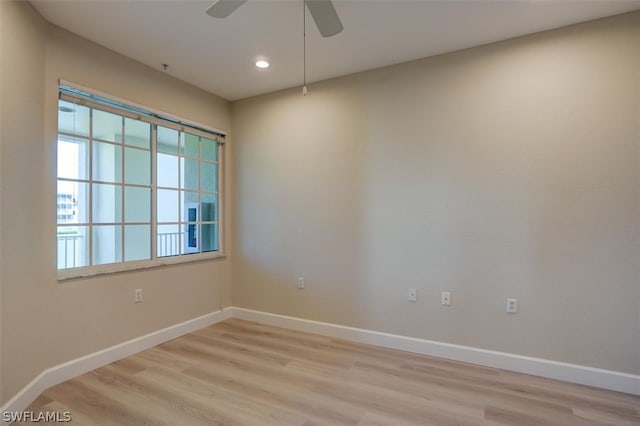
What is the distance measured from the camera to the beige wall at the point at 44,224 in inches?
77.4

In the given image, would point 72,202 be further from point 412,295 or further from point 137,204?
point 412,295

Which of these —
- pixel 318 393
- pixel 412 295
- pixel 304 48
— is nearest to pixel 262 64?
pixel 304 48

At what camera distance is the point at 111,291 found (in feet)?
9.00

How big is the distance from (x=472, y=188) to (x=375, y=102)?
47.6 inches

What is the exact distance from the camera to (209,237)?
3822 millimetres

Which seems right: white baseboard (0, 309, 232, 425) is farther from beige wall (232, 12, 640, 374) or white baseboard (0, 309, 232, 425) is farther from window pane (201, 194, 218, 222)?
window pane (201, 194, 218, 222)

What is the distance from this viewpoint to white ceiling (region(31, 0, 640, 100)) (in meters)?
2.17

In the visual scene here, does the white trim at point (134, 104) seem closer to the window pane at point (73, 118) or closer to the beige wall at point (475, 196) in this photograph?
the window pane at point (73, 118)

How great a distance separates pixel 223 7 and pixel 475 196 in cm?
228

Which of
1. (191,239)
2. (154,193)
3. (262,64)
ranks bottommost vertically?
(191,239)

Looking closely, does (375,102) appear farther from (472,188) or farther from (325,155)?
(472,188)

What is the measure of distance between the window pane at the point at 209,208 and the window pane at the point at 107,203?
3.21ft

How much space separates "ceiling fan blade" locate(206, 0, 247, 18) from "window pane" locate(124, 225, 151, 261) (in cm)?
206

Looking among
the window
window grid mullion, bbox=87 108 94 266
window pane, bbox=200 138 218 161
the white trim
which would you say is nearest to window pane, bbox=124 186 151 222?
the window
